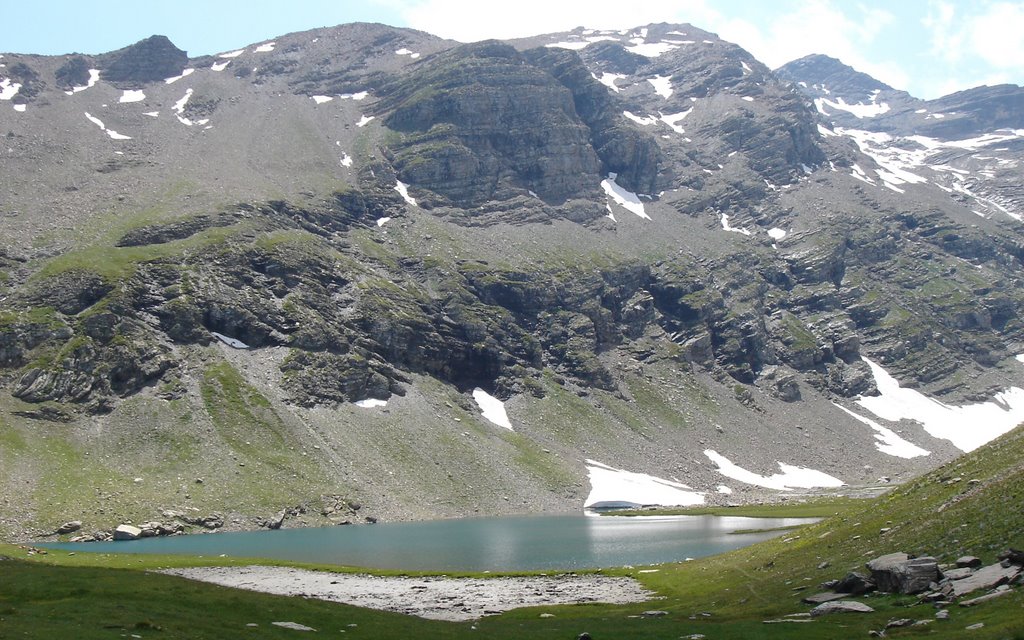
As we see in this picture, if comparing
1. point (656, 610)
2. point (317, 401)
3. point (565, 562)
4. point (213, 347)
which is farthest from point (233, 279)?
point (656, 610)

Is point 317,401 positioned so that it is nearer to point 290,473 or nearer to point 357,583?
point 290,473

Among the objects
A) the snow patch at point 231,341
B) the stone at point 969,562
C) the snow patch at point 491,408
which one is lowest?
the stone at point 969,562

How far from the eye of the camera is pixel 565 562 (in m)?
74.8

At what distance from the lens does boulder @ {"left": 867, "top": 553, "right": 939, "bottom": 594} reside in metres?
30.4

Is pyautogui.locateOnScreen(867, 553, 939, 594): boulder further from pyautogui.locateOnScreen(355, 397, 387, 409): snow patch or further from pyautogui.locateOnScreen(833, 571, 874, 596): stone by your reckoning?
pyautogui.locateOnScreen(355, 397, 387, 409): snow patch

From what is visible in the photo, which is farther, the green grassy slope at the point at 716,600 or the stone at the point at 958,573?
the stone at the point at 958,573

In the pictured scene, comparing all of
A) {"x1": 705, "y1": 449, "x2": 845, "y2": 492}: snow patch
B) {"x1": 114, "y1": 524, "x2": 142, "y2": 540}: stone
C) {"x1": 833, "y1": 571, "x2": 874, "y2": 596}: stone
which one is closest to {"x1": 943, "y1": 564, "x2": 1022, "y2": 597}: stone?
{"x1": 833, "y1": 571, "x2": 874, "y2": 596}: stone

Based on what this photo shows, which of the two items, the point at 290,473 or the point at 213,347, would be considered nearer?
the point at 290,473

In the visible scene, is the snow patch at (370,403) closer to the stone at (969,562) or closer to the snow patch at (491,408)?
the snow patch at (491,408)

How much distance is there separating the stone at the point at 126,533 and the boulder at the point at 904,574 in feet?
326

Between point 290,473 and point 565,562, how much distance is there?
244 ft

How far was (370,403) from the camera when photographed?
556 ft

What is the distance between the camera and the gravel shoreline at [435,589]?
49.0 m

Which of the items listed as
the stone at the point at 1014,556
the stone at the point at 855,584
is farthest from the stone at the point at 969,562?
the stone at the point at 855,584
